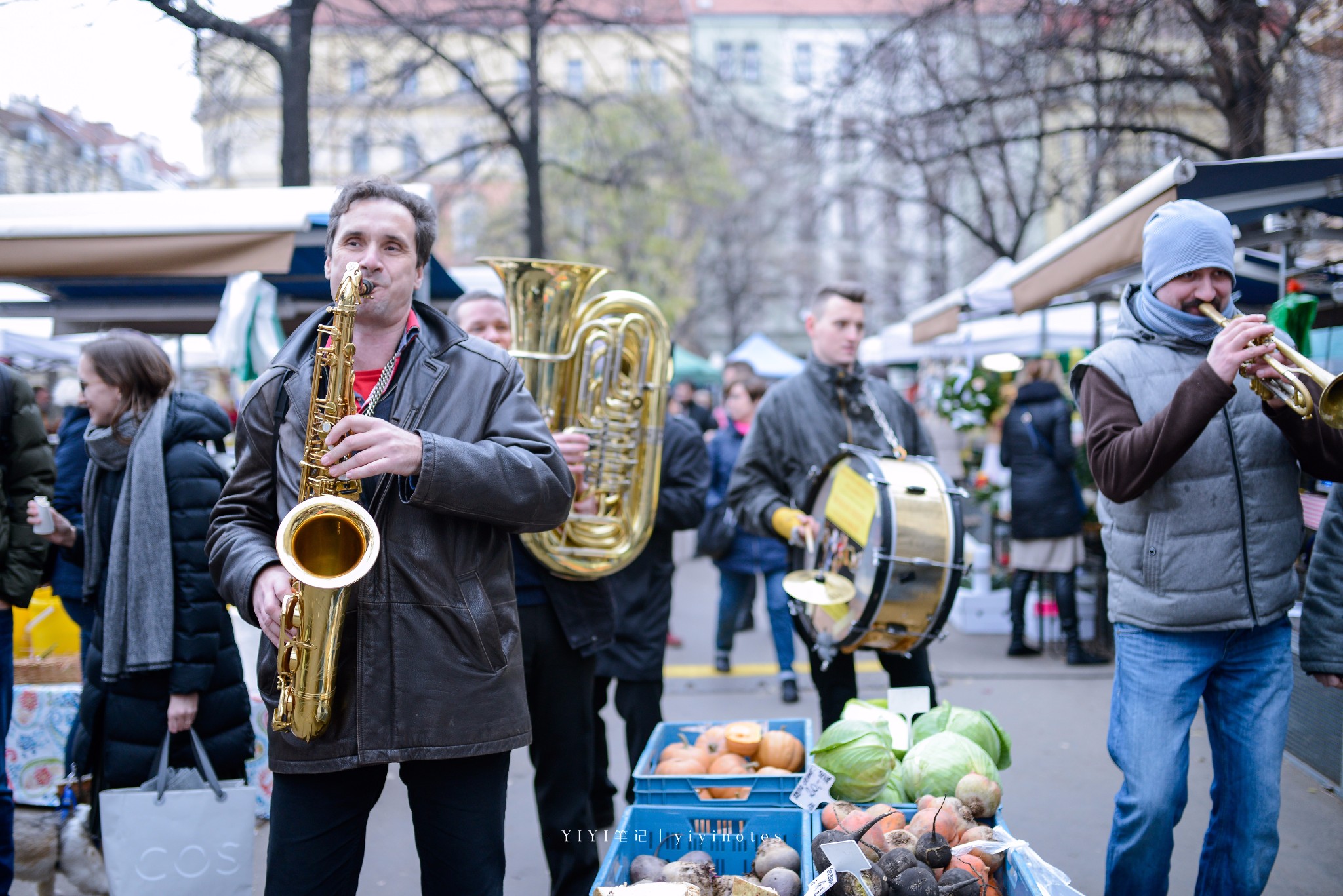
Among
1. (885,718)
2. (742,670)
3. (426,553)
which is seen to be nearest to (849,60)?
(742,670)

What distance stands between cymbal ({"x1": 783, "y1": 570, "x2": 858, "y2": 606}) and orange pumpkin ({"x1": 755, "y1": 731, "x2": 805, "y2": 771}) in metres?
0.43

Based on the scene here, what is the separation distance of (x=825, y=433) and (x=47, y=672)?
3917 mm

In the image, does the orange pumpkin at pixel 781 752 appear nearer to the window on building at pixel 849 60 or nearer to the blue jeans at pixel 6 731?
A: the blue jeans at pixel 6 731

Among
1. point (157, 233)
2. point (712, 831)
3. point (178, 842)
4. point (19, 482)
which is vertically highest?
point (157, 233)

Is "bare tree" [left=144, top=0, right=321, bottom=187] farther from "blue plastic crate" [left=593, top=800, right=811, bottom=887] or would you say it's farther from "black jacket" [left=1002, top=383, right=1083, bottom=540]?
"blue plastic crate" [left=593, top=800, right=811, bottom=887]

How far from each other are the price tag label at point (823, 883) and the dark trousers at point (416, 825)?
2.27 ft

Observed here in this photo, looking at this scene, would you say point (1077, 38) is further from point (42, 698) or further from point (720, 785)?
point (42, 698)

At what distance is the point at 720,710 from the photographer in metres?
5.82

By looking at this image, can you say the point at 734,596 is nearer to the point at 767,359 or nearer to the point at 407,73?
the point at 407,73

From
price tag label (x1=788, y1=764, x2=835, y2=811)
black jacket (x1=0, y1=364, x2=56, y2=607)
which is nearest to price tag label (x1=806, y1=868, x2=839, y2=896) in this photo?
price tag label (x1=788, y1=764, x2=835, y2=811)

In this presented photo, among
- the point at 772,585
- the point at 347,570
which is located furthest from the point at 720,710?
the point at 347,570

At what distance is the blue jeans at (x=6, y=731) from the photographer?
3.13 meters

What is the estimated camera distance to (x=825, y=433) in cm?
367

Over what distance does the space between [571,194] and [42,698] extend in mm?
15062
